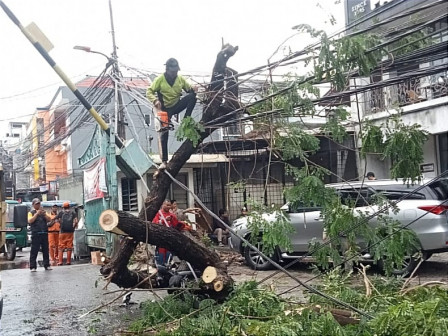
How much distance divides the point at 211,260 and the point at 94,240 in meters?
9.81

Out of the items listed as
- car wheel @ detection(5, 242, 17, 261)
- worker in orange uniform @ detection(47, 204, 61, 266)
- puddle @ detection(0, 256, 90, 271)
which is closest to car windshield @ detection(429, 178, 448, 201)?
puddle @ detection(0, 256, 90, 271)

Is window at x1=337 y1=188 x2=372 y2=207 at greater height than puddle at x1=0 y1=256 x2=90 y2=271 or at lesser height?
greater

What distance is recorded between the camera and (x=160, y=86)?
8.02 metres

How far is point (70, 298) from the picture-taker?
9633 mm

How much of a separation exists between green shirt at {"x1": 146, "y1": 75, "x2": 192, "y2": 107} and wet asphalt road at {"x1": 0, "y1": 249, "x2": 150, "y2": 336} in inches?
121

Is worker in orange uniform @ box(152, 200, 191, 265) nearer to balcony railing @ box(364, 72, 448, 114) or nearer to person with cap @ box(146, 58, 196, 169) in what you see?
person with cap @ box(146, 58, 196, 169)

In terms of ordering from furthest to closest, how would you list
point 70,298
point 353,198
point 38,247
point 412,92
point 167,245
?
point 412,92 < point 38,247 < point 70,298 < point 353,198 < point 167,245

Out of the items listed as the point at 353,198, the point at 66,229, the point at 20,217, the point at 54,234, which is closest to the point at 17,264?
the point at 54,234

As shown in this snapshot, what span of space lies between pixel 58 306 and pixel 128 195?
1045cm

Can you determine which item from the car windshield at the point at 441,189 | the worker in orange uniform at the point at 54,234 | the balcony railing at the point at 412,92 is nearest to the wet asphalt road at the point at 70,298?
the car windshield at the point at 441,189

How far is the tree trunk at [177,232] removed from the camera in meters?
6.76

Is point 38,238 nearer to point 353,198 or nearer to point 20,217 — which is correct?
point 20,217

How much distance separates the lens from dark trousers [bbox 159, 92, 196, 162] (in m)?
7.93

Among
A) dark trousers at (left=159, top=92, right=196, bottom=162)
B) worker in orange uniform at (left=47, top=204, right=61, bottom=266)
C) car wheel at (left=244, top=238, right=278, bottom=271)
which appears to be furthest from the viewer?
worker in orange uniform at (left=47, top=204, right=61, bottom=266)
